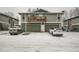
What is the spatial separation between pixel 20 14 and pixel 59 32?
2.06 meters

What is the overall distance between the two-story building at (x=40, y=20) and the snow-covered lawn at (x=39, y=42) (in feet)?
1.18

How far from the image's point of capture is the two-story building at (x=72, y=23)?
6349mm

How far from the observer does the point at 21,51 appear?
5246mm

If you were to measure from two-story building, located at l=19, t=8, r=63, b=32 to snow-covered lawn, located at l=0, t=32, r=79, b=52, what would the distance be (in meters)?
0.36

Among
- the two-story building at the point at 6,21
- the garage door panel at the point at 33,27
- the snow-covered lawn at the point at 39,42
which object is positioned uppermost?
the two-story building at the point at 6,21

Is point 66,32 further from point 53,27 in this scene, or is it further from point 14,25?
point 14,25

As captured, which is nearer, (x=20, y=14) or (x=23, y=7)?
(x=23, y=7)

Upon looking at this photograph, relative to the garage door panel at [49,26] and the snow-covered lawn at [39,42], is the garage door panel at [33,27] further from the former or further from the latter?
the garage door panel at [49,26]

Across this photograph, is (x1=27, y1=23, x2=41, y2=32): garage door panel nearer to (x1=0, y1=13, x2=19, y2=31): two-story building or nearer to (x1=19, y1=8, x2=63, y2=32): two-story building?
(x1=19, y1=8, x2=63, y2=32): two-story building

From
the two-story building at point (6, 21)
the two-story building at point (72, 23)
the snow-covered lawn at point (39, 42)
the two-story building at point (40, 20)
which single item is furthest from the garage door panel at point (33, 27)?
the two-story building at point (72, 23)

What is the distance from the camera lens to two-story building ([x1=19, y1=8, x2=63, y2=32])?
20.4 feet

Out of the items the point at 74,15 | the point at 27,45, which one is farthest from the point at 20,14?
the point at 74,15

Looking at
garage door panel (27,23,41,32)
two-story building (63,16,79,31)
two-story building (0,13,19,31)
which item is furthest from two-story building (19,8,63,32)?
two-story building (0,13,19,31)

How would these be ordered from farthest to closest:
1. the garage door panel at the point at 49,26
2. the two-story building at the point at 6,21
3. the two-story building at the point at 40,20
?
the garage door panel at the point at 49,26, the two-story building at the point at 40,20, the two-story building at the point at 6,21
